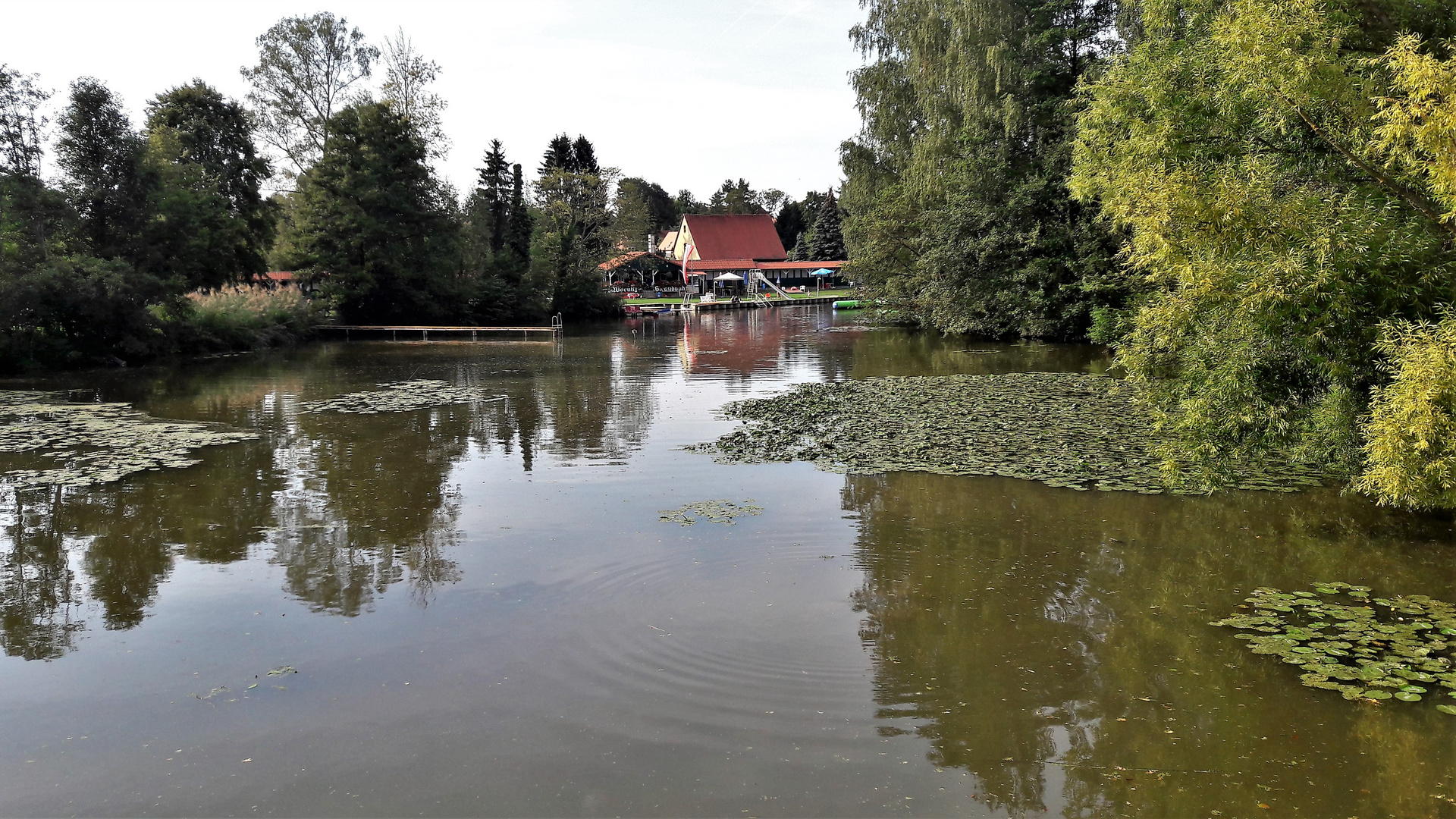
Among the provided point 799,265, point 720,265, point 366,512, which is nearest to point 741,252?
point 720,265

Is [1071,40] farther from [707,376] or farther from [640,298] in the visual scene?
[640,298]

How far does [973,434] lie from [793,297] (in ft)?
160

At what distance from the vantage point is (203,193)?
27359 mm

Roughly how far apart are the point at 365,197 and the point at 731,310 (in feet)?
77.4

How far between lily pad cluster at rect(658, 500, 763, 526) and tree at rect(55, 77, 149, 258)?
2147 centimetres

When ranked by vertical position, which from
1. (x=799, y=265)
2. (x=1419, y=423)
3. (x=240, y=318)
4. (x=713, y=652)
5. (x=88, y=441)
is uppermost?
(x=799, y=265)

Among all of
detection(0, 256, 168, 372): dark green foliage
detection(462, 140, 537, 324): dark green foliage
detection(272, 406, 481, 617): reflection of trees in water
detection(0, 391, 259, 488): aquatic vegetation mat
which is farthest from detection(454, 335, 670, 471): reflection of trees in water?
detection(462, 140, 537, 324): dark green foliage

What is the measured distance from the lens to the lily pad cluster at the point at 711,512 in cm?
886


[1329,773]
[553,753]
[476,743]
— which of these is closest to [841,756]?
[553,753]

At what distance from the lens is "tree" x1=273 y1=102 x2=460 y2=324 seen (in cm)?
3522

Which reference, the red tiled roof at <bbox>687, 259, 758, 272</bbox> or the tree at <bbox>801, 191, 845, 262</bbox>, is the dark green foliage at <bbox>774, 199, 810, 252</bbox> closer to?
the tree at <bbox>801, 191, 845, 262</bbox>

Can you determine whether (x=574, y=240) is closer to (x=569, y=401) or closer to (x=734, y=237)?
(x=734, y=237)

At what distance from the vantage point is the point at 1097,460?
422 inches

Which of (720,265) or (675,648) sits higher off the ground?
(720,265)
